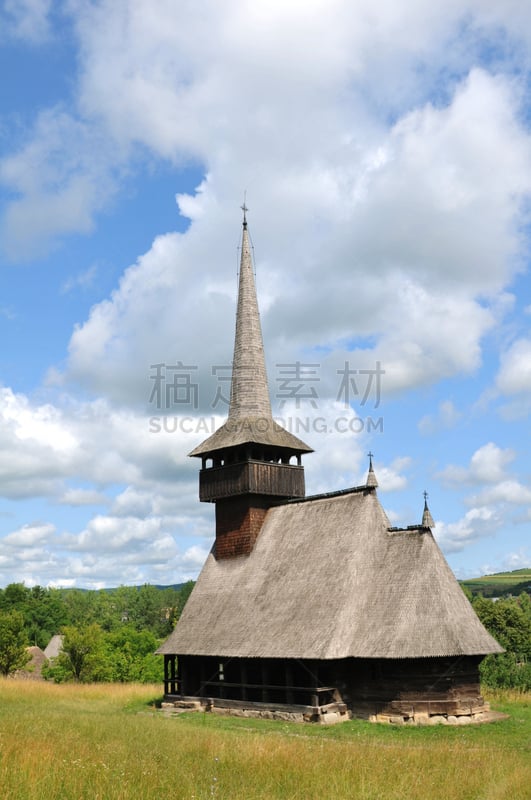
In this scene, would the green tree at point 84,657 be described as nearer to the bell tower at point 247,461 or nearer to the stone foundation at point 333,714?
the bell tower at point 247,461

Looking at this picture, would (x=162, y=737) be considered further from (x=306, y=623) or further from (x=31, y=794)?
(x=306, y=623)

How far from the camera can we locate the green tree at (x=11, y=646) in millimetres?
48719

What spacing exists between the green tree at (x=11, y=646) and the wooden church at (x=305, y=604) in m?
21.9

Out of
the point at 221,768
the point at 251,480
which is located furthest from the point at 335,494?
the point at 221,768

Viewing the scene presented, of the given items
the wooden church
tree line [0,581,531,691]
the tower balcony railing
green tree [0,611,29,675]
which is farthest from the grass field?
green tree [0,611,29,675]

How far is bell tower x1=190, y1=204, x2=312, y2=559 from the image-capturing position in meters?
31.9

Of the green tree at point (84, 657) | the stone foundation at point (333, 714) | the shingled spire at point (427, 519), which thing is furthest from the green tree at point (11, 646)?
the shingled spire at point (427, 519)

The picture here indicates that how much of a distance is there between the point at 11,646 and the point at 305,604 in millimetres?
29969

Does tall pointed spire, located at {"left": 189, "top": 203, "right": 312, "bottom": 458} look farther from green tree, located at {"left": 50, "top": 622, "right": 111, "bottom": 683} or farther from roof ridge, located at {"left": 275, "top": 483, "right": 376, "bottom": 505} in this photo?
green tree, located at {"left": 50, "top": 622, "right": 111, "bottom": 683}

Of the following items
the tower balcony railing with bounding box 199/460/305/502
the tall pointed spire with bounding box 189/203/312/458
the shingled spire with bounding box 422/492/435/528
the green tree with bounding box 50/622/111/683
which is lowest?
the green tree with bounding box 50/622/111/683

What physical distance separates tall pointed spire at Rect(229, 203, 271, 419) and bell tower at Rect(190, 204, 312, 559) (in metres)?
0.05

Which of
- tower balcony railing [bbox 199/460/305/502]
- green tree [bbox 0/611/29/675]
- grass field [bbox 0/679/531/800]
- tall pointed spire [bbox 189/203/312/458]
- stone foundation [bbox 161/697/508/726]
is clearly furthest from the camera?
green tree [bbox 0/611/29/675]

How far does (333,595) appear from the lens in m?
25.9

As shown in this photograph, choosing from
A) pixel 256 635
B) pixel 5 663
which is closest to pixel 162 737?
pixel 256 635
